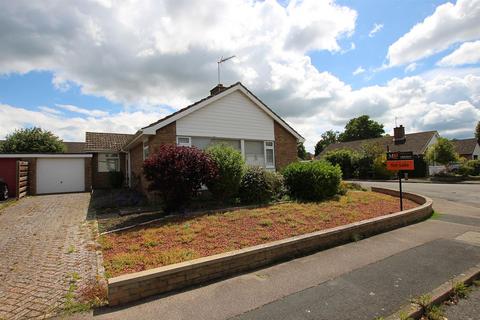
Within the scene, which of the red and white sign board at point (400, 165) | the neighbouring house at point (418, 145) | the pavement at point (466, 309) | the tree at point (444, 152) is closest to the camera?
the pavement at point (466, 309)

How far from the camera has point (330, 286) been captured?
4.09 meters

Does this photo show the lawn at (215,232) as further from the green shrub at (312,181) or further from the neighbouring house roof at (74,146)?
the neighbouring house roof at (74,146)

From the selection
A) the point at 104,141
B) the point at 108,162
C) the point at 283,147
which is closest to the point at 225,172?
the point at 283,147

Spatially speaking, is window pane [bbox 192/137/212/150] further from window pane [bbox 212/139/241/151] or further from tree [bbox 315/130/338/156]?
tree [bbox 315/130/338/156]

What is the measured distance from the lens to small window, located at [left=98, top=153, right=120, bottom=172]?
65.6ft

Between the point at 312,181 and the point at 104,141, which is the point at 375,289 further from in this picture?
the point at 104,141

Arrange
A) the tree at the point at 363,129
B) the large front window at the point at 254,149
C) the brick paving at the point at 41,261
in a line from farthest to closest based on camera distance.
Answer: the tree at the point at 363,129, the large front window at the point at 254,149, the brick paving at the point at 41,261

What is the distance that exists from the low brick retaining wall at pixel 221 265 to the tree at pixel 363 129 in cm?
6656

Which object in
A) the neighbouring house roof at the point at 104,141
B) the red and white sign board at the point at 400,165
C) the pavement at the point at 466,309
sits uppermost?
the neighbouring house roof at the point at 104,141

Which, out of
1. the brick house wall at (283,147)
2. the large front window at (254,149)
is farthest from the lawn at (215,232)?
the brick house wall at (283,147)

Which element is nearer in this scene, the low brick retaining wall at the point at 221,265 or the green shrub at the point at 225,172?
the low brick retaining wall at the point at 221,265

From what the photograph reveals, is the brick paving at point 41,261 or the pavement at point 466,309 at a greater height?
the brick paving at point 41,261

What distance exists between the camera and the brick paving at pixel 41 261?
3.69m

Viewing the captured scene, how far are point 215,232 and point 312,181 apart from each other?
17.7 ft
